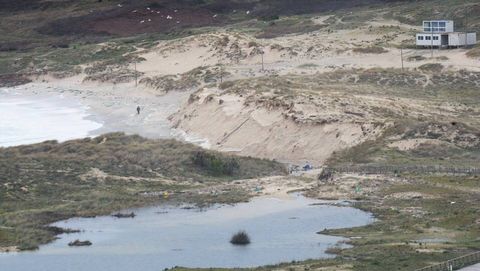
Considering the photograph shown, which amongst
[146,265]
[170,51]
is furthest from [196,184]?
[170,51]

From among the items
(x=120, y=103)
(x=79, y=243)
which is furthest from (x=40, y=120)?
(x=79, y=243)

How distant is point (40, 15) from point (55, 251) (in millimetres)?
97310

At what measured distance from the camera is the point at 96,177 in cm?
6203

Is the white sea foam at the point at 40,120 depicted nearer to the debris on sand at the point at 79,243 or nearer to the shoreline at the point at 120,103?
the shoreline at the point at 120,103

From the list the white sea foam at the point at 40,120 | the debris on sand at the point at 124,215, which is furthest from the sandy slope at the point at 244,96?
the debris on sand at the point at 124,215

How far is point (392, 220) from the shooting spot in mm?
52844

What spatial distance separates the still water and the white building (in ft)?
133

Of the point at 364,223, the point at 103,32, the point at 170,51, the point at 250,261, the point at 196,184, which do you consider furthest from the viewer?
the point at 103,32

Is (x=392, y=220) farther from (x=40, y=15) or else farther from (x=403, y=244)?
(x=40, y=15)

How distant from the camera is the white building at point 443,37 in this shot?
96.4 metres

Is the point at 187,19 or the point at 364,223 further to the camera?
the point at 187,19

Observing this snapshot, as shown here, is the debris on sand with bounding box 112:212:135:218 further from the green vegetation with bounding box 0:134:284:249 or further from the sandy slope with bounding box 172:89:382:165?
the sandy slope with bounding box 172:89:382:165

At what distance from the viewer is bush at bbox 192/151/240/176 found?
6488 cm

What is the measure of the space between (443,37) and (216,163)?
3588 centimetres
